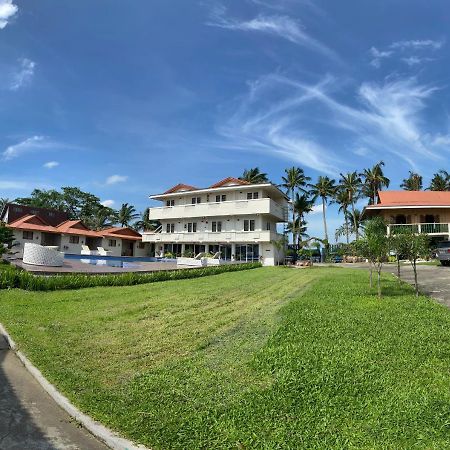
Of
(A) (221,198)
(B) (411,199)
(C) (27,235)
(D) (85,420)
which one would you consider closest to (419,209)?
(B) (411,199)

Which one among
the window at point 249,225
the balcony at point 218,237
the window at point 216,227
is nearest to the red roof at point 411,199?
the balcony at point 218,237

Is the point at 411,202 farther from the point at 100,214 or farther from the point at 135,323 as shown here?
the point at 100,214

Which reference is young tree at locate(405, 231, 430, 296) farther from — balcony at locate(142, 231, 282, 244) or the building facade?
the building facade

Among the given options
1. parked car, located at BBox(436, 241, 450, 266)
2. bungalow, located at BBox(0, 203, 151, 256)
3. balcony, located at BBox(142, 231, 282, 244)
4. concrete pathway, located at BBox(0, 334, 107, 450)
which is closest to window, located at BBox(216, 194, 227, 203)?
balcony, located at BBox(142, 231, 282, 244)

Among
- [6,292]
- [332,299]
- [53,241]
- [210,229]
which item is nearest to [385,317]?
[332,299]

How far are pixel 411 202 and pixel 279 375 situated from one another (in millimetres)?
39644

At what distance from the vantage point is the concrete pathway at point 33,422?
4.28m

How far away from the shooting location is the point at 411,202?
4009 centimetres

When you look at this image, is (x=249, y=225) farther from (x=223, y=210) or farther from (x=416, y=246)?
(x=416, y=246)

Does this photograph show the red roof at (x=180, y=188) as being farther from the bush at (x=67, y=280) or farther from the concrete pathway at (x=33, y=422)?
the concrete pathway at (x=33, y=422)

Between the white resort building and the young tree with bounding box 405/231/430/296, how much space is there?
81.2 feet

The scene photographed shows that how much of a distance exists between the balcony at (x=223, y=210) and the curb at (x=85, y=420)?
31740mm

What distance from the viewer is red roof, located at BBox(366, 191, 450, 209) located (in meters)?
39.3

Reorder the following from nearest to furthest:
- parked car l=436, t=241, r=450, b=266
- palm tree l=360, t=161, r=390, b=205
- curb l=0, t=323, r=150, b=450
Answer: curb l=0, t=323, r=150, b=450 < parked car l=436, t=241, r=450, b=266 < palm tree l=360, t=161, r=390, b=205
